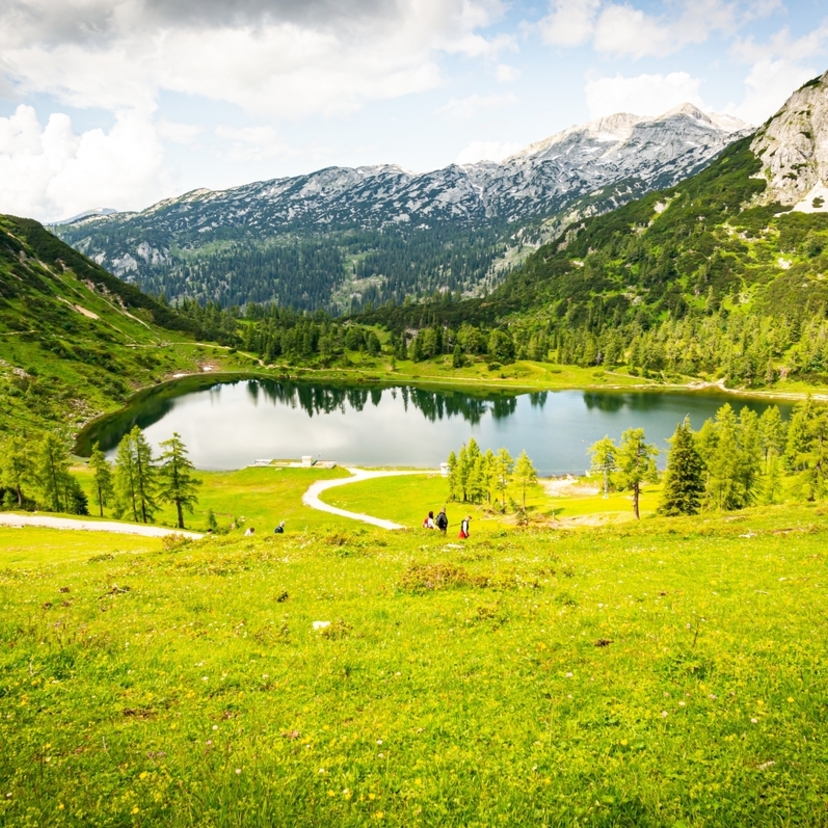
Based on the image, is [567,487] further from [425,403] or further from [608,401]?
[608,401]

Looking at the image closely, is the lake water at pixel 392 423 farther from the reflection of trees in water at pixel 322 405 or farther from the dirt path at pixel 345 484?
the dirt path at pixel 345 484

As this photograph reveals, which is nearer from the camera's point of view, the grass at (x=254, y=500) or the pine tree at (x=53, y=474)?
the pine tree at (x=53, y=474)

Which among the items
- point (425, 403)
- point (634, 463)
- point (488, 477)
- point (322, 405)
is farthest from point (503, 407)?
point (634, 463)

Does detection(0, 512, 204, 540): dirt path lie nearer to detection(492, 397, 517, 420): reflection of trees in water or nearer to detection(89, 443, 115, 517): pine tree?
detection(89, 443, 115, 517): pine tree

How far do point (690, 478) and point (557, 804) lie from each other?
190ft

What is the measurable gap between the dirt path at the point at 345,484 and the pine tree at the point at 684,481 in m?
33.2

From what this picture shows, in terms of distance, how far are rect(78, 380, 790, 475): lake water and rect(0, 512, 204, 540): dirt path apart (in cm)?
5930

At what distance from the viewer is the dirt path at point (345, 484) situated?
66250mm

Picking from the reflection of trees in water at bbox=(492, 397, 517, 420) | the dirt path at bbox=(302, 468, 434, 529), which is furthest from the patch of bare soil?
the reflection of trees in water at bbox=(492, 397, 517, 420)

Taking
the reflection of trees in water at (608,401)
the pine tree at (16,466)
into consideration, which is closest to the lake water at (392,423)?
the reflection of trees in water at (608,401)

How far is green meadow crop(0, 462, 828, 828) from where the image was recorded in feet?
25.6

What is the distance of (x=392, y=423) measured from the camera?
6014 inches

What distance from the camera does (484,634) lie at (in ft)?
46.8

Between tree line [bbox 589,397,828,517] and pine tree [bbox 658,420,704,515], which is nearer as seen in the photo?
pine tree [bbox 658,420,704,515]
